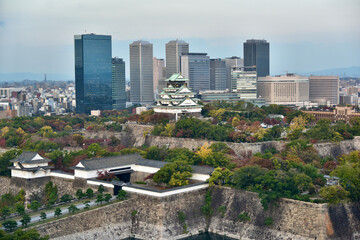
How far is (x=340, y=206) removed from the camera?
2764 centimetres

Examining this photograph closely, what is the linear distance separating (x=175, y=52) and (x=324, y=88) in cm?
2662

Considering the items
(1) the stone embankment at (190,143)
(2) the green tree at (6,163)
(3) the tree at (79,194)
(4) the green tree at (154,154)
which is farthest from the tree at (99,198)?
(1) the stone embankment at (190,143)

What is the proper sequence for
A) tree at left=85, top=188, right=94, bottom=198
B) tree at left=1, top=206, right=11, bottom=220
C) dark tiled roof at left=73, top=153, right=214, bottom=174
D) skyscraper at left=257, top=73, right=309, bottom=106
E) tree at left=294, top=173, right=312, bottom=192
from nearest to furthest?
tree at left=1, top=206, right=11, bottom=220 < tree at left=294, top=173, right=312, bottom=192 < tree at left=85, top=188, right=94, bottom=198 < dark tiled roof at left=73, top=153, right=214, bottom=174 < skyscraper at left=257, top=73, right=309, bottom=106

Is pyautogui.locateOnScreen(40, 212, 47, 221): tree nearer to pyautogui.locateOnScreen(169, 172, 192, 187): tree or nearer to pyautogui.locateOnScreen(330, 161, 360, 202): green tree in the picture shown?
pyautogui.locateOnScreen(169, 172, 192, 187): tree

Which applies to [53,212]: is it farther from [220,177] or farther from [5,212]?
[220,177]

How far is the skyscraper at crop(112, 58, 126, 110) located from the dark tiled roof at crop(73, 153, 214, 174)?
7254 centimetres

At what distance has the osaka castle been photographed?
160 feet

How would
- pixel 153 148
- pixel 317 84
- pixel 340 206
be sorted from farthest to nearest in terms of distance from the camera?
1. pixel 317 84
2. pixel 153 148
3. pixel 340 206

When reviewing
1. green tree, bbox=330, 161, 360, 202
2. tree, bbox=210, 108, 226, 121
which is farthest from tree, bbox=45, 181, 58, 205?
tree, bbox=210, 108, 226, 121

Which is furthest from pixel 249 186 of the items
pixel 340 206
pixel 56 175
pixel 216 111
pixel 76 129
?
pixel 76 129

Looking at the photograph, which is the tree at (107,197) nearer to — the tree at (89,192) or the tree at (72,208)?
the tree at (89,192)

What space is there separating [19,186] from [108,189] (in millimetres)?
5659

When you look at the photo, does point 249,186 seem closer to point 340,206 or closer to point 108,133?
point 340,206

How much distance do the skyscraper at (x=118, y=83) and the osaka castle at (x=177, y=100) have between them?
2274 inches
